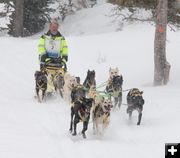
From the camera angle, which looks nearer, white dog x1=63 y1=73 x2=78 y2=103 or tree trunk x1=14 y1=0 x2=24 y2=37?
white dog x1=63 y1=73 x2=78 y2=103

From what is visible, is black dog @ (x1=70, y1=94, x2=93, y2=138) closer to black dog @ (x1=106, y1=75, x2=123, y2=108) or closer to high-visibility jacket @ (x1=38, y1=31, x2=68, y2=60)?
black dog @ (x1=106, y1=75, x2=123, y2=108)

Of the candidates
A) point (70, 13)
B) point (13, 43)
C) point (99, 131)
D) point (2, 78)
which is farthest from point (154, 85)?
point (70, 13)

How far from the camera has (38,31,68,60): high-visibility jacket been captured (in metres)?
12.0

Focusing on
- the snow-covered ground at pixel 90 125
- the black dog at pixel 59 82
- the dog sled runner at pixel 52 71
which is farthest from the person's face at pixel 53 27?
the snow-covered ground at pixel 90 125

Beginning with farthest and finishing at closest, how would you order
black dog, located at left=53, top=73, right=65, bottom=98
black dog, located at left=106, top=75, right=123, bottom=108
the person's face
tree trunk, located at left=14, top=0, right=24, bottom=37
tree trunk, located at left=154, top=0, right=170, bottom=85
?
1. tree trunk, located at left=14, top=0, right=24, bottom=37
2. tree trunk, located at left=154, top=0, right=170, bottom=85
3. black dog, located at left=53, top=73, right=65, bottom=98
4. the person's face
5. black dog, located at left=106, top=75, right=123, bottom=108

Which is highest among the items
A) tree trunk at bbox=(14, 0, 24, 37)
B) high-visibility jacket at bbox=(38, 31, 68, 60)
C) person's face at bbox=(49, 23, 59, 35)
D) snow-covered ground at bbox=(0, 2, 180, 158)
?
tree trunk at bbox=(14, 0, 24, 37)

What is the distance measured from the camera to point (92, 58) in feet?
59.2

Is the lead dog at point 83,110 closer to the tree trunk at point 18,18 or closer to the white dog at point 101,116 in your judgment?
the white dog at point 101,116

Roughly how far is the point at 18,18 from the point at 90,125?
56.0 feet

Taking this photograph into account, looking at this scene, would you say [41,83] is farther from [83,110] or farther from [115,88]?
[83,110]

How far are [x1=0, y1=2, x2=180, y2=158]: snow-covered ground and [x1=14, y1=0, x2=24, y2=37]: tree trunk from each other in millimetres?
4558

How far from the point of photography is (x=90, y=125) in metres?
9.31

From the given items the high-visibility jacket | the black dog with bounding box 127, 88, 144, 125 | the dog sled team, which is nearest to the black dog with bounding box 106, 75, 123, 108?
the dog sled team

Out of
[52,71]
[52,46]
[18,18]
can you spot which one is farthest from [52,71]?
[18,18]
